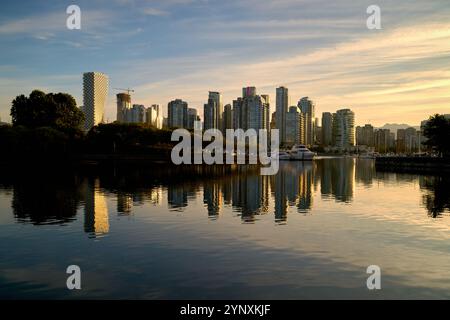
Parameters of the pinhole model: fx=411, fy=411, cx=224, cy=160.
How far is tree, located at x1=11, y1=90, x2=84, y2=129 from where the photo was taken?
134 meters

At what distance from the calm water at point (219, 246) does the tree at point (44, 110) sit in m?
96.2

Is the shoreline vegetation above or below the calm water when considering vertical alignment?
above

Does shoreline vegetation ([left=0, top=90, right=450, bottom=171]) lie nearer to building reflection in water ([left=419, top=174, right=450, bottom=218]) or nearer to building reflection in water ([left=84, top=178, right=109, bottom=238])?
building reflection in water ([left=419, top=174, right=450, bottom=218])

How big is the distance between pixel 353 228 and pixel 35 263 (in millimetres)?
22119

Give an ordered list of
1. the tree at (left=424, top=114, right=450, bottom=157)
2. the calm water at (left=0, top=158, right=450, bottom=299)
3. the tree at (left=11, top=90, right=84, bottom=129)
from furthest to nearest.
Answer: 1. the tree at (left=11, top=90, right=84, bottom=129)
2. the tree at (left=424, top=114, right=450, bottom=157)
3. the calm water at (left=0, top=158, right=450, bottom=299)

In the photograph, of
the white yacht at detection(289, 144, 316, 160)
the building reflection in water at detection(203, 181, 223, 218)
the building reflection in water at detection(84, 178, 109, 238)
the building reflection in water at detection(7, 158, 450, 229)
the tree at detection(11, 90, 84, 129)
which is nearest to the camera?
the building reflection in water at detection(84, 178, 109, 238)

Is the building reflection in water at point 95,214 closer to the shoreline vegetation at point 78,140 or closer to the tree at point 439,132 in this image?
the shoreline vegetation at point 78,140

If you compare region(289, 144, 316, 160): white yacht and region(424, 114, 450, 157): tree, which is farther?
region(289, 144, 316, 160): white yacht

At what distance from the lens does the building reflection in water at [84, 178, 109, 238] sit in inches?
1144

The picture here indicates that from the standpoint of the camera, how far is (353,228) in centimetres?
3145

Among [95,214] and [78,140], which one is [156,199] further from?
[78,140]

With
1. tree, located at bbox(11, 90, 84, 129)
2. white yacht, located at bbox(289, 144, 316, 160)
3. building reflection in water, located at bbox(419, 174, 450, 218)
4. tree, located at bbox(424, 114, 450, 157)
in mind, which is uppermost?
tree, located at bbox(11, 90, 84, 129)

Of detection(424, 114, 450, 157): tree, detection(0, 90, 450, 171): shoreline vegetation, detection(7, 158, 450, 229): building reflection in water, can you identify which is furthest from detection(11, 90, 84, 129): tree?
detection(424, 114, 450, 157): tree

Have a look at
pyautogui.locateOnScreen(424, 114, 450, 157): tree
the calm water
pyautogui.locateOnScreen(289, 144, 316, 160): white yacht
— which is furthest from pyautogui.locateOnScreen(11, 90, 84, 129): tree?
pyautogui.locateOnScreen(424, 114, 450, 157): tree
